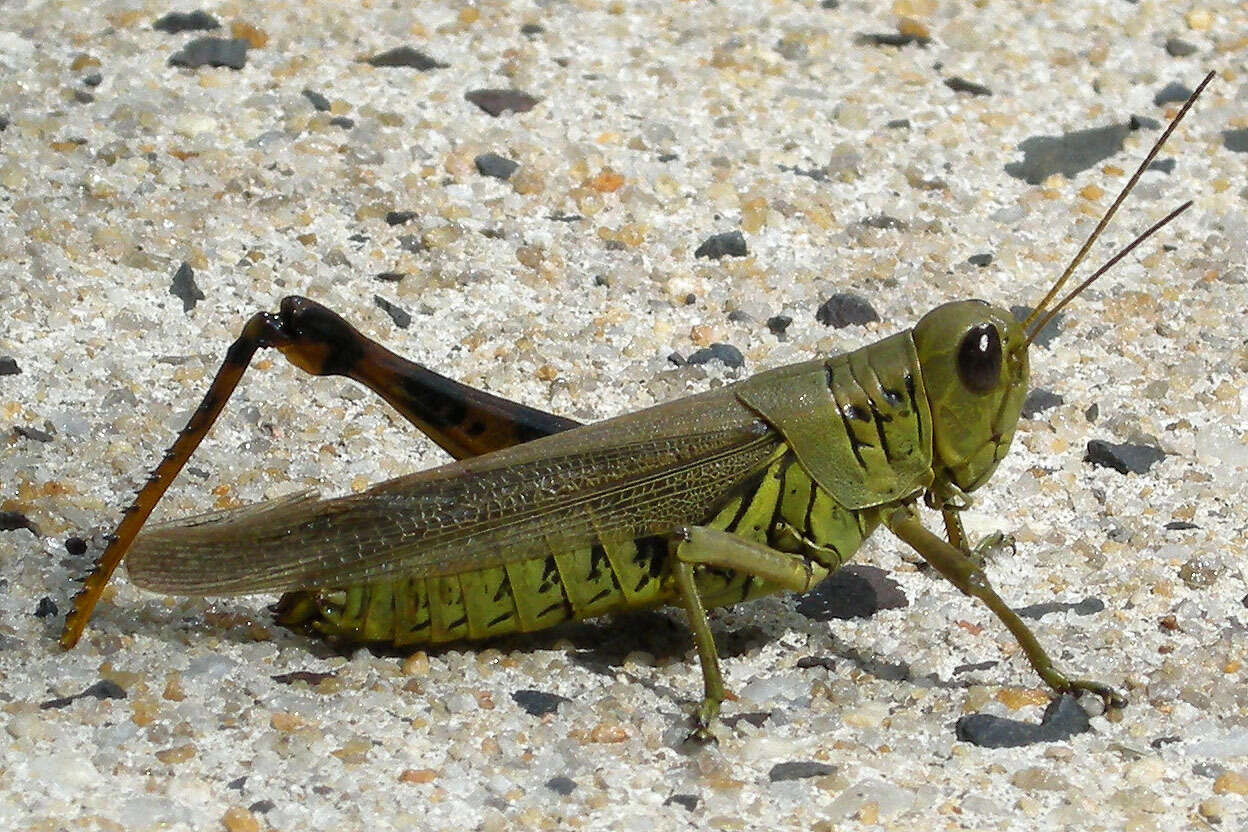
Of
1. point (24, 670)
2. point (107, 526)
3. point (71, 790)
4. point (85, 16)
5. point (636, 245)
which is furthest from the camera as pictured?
point (85, 16)

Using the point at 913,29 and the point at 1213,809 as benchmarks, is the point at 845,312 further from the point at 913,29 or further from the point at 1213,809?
the point at 1213,809

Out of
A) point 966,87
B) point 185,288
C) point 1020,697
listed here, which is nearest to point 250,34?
point 185,288

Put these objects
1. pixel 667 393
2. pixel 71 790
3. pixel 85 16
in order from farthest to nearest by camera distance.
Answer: pixel 85 16, pixel 667 393, pixel 71 790

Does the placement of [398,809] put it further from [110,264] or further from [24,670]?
[110,264]

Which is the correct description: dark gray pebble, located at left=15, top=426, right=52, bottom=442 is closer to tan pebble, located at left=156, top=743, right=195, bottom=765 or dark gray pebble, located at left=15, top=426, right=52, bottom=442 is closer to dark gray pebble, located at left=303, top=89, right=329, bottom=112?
tan pebble, located at left=156, top=743, right=195, bottom=765

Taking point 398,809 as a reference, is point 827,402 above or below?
above

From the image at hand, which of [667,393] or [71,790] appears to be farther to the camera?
[667,393]

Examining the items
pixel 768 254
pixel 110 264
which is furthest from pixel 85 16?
pixel 768 254

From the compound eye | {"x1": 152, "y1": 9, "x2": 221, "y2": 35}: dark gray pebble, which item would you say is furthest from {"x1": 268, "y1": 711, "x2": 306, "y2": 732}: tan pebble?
{"x1": 152, "y1": 9, "x2": 221, "y2": 35}: dark gray pebble
